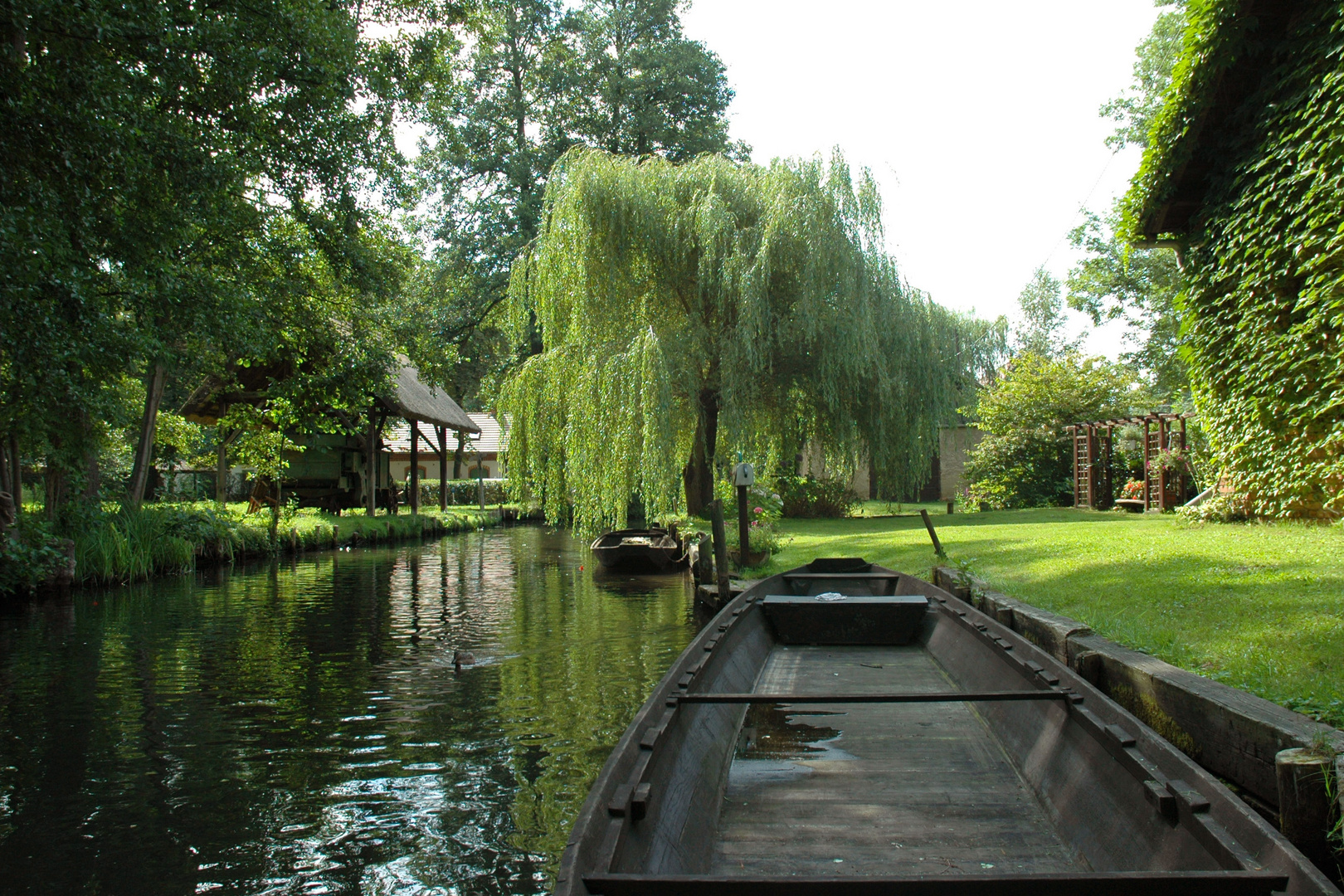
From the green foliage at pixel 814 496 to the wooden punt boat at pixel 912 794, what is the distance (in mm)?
15611

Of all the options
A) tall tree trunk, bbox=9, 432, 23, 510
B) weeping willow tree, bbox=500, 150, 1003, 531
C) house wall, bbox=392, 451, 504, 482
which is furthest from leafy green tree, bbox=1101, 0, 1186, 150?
house wall, bbox=392, 451, 504, 482

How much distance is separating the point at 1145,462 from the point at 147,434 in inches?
684

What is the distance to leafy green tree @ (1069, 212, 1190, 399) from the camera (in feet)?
84.2

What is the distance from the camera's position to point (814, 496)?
72.4ft

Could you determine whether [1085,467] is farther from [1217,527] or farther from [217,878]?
[217,878]

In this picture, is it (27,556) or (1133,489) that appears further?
(1133,489)

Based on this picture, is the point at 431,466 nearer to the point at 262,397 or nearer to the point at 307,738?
the point at 262,397

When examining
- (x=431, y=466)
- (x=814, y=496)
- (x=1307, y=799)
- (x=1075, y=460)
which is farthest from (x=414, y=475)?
(x=1307, y=799)

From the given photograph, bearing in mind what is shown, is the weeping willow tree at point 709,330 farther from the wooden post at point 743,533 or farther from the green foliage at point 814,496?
the green foliage at point 814,496

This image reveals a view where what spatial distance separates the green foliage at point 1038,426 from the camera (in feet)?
70.6

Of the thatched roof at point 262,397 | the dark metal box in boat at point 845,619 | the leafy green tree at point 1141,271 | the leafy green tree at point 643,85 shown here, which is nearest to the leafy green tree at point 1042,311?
the leafy green tree at point 1141,271

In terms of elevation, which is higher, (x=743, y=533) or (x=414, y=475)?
(x=414, y=475)

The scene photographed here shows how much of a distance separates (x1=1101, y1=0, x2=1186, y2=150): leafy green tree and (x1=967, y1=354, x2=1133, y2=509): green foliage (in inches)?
232

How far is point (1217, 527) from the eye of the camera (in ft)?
34.6
